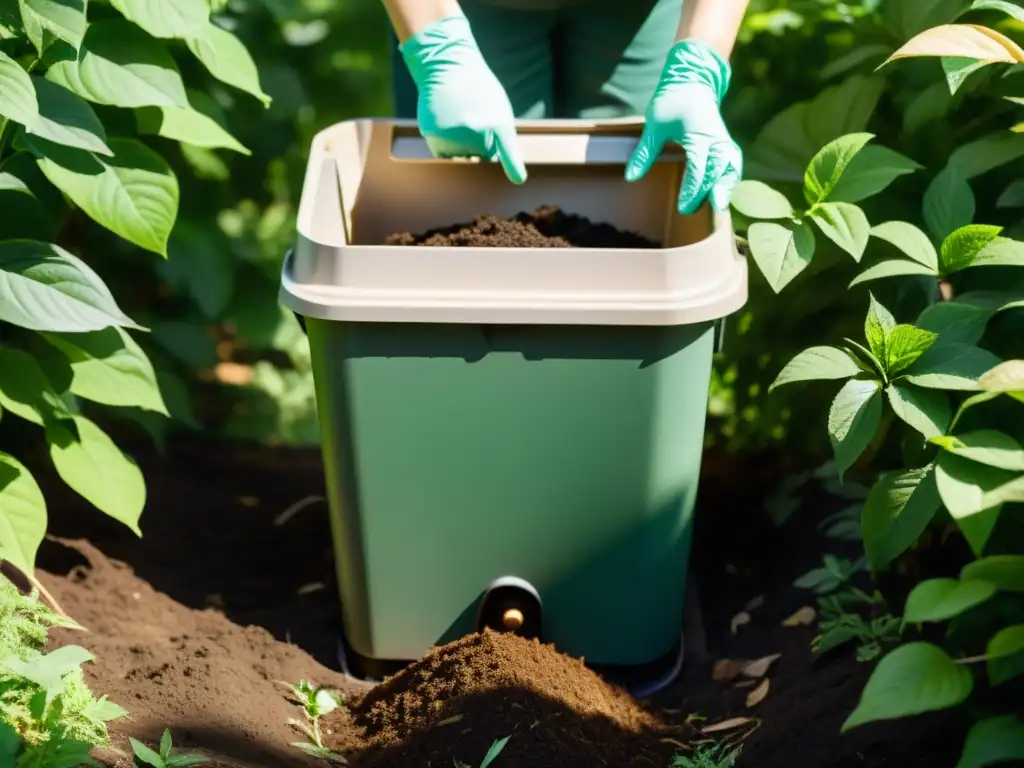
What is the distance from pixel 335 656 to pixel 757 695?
745 mm

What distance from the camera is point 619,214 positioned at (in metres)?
2.07

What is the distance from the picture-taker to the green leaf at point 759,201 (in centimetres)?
173

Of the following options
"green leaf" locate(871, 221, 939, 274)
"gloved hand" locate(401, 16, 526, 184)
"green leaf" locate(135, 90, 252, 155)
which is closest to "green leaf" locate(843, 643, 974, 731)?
"green leaf" locate(871, 221, 939, 274)

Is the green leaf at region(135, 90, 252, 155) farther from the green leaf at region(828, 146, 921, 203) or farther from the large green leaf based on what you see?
the green leaf at region(828, 146, 921, 203)

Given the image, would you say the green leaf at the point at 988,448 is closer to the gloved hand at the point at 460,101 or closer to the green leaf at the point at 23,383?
the gloved hand at the point at 460,101

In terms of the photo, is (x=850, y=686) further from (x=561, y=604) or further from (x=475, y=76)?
(x=475, y=76)

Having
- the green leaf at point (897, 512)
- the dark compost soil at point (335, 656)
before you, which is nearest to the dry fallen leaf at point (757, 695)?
the dark compost soil at point (335, 656)

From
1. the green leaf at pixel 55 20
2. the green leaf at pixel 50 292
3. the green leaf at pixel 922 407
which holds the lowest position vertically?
the green leaf at pixel 922 407

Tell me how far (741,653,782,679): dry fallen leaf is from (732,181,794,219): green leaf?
0.78 meters

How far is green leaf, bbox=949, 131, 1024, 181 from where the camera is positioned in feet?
5.59

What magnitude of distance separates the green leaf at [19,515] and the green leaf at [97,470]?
0.44 feet

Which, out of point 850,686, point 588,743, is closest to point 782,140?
point 850,686

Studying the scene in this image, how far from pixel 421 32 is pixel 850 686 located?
4.17ft

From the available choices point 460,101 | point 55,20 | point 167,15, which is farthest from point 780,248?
point 55,20
